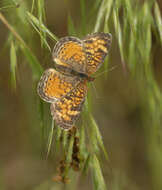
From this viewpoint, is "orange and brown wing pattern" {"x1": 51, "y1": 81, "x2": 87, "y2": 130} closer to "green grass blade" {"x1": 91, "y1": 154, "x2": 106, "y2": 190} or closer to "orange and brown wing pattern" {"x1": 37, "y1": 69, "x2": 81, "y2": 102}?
"orange and brown wing pattern" {"x1": 37, "y1": 69, "x2": 81, "y2": 102}

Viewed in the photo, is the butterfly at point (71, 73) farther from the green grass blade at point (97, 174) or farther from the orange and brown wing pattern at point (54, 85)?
the green grass blade at point (97, 174)

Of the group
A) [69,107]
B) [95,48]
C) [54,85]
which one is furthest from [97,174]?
[95,48]

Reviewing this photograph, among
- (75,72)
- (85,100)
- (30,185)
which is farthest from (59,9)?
(85,100)

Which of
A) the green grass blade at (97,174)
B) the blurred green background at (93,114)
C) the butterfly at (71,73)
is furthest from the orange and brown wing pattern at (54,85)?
the blurred green background at (93,114)

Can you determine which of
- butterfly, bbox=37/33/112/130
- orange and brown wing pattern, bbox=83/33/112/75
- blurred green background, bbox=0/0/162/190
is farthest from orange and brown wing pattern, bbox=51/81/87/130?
blurred green background, bbox=0/0/162/190

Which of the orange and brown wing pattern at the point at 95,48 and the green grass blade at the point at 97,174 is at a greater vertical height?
the orange and brown wing pattern at the point at 95,48

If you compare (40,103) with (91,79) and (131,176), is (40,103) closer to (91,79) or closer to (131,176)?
(91,79)

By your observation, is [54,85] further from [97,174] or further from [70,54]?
[97,174]
